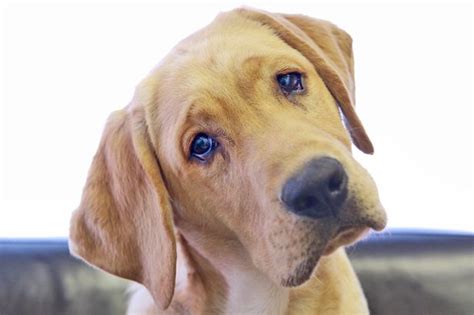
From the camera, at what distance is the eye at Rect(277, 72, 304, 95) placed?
1532 millimetres

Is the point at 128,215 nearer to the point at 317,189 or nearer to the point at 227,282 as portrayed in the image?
the point at 227,282

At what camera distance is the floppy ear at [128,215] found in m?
1.54

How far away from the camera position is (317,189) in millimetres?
1283

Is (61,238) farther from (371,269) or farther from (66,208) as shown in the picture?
(371,269)

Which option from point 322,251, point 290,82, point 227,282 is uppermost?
point 290,82

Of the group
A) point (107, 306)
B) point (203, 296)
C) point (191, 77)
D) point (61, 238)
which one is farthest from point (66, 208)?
point (191, 77)

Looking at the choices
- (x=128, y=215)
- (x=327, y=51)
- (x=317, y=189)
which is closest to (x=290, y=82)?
(x=327, y=51)

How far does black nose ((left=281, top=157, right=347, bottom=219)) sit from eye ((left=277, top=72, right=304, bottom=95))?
0.28m

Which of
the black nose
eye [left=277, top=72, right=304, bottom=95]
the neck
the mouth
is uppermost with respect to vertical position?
eye [left=277, top=72, right=304, bottom=95]

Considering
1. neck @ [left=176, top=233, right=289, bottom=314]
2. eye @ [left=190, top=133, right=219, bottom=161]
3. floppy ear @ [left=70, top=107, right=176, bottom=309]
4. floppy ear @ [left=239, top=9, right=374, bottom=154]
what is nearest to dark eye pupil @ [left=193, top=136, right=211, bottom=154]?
eye @ [left=190, top=133, right=219, bottom=161]

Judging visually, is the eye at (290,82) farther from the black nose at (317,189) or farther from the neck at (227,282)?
the neck at (227,282)

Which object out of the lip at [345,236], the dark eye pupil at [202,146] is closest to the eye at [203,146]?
the dark eye pupil at [202,146]

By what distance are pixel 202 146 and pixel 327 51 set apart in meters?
0.45

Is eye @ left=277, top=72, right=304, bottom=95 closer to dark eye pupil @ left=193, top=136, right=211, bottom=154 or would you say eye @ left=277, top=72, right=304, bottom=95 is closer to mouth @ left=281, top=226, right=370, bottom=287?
dark eye pupil @ left=193, top=136, right=211, bottom=154
